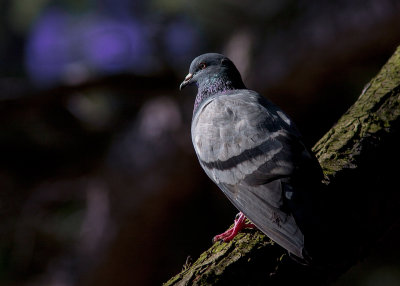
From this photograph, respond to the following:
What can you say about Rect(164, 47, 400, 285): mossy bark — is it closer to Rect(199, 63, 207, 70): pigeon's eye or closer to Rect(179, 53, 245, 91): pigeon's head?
Rect(179, 53, 245, 91): pigeon's head

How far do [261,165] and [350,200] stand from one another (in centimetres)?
61

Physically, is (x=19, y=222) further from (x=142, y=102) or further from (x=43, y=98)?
(x=142, y=102)

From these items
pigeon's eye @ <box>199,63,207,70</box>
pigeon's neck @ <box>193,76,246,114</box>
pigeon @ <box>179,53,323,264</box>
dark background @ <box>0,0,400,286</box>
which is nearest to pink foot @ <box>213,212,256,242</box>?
pigeon @ <box>179,53,323,264</box>

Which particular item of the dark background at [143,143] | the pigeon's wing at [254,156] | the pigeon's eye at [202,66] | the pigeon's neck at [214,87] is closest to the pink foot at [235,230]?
the pigeon's wing at [254,156]

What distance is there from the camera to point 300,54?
6719 mm

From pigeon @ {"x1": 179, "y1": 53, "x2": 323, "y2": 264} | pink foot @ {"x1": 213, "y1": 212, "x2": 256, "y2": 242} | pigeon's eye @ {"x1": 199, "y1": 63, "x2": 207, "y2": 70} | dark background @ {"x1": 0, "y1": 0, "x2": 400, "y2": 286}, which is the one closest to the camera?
pigeon @ {"x1": 179, "y1": 53, "x2": 323, "y2": 264}

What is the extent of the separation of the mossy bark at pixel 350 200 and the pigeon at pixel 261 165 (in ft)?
0.49

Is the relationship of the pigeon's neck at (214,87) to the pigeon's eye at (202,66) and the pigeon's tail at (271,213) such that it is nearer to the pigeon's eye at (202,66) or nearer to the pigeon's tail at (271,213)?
the pigeon's eye at (202,66)

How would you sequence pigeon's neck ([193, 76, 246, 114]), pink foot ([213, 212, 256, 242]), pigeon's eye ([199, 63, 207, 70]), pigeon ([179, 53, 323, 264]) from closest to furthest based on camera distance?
pigeon ([179, 53, 323, 264]), pink foot ([213, 212, 256, 242]), pigeon's neck ([193, 76, 246, 114]), pigeon's eye ([199, 63, 207, 70])

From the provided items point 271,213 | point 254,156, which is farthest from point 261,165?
point 271,213

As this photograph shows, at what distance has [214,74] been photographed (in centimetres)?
448

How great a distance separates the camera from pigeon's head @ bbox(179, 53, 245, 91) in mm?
4438

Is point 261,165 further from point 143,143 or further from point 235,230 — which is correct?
point 143,143

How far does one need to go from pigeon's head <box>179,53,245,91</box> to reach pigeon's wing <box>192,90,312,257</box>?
43cm
